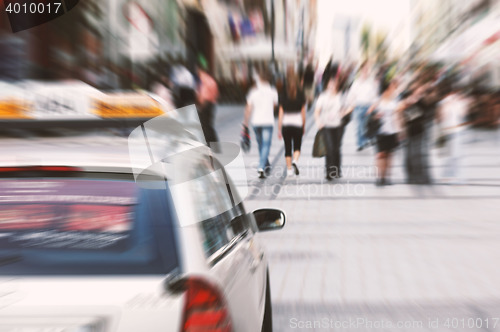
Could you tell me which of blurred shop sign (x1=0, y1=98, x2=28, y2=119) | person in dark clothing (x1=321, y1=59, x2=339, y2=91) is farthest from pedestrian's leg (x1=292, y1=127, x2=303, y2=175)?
blurred shop sign (x1=0, y1=98, x2=28, y2=119)

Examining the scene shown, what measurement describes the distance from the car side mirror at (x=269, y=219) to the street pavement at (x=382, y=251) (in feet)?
2.60

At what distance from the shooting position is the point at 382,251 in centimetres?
648

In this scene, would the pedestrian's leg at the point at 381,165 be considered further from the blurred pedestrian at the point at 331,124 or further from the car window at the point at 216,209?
the car window at the point at 216,209

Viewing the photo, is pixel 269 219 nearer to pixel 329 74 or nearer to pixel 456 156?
pixel 329 74

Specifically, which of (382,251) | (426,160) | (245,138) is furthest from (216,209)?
(245,138)

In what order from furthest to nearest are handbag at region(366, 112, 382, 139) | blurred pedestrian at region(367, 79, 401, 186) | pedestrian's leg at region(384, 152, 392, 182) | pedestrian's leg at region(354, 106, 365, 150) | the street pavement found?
pedestrian's leg at region(354, 106, 365, 150) → handbag at region(366, 112, 382, 139) → pedestrian's leg at region(384, 152, 392, 182) → blurred pedestrian at region(367, 79, 401, 186) → the street pavement

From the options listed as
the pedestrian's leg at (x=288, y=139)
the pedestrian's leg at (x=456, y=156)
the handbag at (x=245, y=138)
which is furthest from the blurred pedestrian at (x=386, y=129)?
the handbag at (x=245, y=138)

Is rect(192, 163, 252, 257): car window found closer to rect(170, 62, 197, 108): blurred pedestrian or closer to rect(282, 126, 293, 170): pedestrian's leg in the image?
rect(170, 62, 197, 108): blurred pedestrian

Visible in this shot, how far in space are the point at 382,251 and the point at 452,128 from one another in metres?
5.86

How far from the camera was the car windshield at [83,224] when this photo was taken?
1763mm

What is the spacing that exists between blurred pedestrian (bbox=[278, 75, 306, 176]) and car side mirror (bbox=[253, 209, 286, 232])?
8.20 m

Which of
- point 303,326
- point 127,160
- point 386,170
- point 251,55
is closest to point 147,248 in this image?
point 127,160

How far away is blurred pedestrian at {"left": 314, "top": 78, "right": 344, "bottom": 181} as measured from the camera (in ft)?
38.2

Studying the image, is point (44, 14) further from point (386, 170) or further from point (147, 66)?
point (386, 170)
